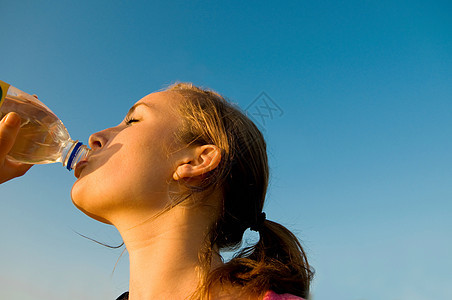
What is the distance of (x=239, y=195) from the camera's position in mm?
2496

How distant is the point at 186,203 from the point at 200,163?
0.27 m

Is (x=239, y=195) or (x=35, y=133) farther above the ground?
(x=239, y=195)

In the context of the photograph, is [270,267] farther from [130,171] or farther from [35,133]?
[35,133]

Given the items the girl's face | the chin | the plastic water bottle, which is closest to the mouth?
the girl's face

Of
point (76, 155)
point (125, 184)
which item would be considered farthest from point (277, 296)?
point (76, 155)

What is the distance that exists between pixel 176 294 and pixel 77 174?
98cm

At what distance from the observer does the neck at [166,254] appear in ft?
6.64

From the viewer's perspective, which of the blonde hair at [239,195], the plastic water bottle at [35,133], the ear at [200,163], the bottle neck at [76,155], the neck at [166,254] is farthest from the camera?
the plastic water bottle at [35,133]

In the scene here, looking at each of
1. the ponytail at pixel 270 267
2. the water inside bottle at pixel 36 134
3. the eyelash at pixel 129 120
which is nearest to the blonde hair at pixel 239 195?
the ponytail at pixel 270 267

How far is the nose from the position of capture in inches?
92.4

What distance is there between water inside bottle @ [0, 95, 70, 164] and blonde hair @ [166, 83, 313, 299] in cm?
109

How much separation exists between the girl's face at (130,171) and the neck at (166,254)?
105 millimetres

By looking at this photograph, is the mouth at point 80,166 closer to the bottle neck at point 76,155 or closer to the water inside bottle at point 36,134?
the bottle neck at point 76,155

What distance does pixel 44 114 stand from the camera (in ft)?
9.61
